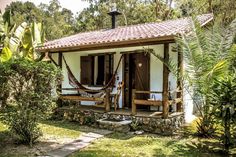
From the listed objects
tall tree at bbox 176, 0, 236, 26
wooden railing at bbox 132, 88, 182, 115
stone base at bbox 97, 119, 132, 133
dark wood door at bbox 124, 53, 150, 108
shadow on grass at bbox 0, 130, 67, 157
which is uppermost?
tall tree at bbox 176, 0, 236, 26

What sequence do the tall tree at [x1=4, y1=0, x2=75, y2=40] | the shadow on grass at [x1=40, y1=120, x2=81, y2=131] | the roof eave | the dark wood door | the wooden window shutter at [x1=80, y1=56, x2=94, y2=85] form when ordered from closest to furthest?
1. the roof eave
2. the shadow on grass at [x1=40, y1=120, x2=81, y2=131]
3. the dark wood door
4. the wooden window shutter at [x1=80, y1=56, x2=94, y2=85]
5. the tall tree at [x1=4, y1=0, x2=75, y2=40]

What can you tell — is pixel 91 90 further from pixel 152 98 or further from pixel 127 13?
pixel 127 13

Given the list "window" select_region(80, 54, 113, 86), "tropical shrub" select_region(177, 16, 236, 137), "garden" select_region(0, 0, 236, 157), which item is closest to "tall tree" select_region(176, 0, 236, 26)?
"window" select_region(80, 54, 113, 86)

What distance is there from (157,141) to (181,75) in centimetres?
208

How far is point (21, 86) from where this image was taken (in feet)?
22.7

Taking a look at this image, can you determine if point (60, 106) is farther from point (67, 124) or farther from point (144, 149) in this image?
point (144, 149)

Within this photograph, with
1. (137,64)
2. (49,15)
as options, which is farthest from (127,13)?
(49,15)

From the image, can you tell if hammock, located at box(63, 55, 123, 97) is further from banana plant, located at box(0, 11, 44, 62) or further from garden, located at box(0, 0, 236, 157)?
banana plant, located at box(0, 11, 44, 62)

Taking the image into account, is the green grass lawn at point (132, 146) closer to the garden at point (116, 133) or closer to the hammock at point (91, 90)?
the garden at point (116, 133)

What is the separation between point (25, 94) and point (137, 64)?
5.18 metres

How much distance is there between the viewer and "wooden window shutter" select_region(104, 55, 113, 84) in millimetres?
11797

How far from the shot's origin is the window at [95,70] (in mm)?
12047

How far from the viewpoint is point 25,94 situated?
692 cm

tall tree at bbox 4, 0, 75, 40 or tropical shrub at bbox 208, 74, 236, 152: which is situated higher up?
tall tree at bbox 4, 0, 75, 40
